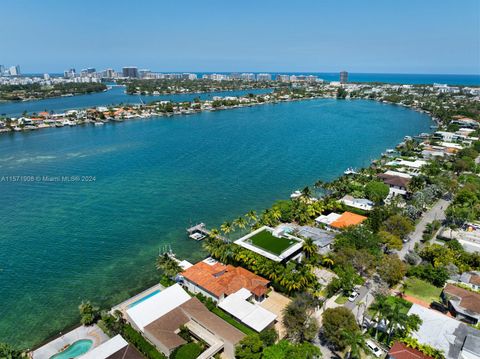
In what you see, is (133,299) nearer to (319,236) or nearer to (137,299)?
(137,299)

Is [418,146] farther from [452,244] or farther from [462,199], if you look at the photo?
[452,244]

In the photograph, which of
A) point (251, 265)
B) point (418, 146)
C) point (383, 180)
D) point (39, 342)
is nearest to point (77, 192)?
point (39, 342)

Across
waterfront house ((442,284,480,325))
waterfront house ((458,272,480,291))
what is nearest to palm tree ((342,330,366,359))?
waterfront house ((442,284,480,325))

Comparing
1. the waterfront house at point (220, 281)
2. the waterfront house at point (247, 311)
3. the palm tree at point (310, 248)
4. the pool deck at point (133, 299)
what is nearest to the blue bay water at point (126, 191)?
the pool deck at point (133, 299)

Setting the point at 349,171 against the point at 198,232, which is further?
the point at 349,171

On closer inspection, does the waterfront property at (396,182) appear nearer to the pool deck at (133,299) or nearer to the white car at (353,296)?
the white car at (353,296)

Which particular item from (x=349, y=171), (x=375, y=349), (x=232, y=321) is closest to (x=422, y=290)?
(x=375, y=349)

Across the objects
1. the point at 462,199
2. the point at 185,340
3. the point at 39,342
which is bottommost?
the point at 39,342
